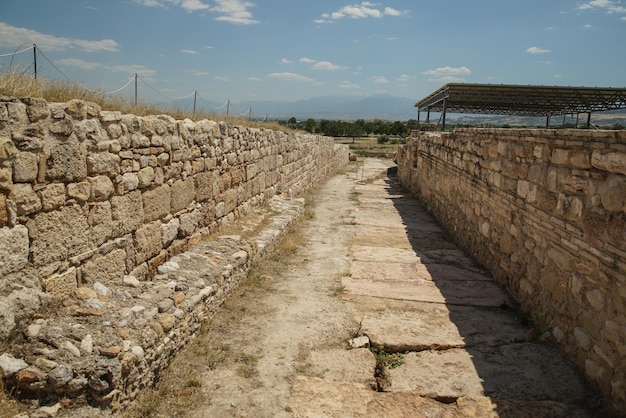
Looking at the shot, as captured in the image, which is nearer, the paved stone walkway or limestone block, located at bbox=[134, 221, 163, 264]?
the paved stone walkway

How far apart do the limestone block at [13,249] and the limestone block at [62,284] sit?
31 centimetres

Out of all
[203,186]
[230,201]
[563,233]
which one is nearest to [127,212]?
[203,186]

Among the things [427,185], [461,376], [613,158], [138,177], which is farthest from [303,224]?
[613,158]

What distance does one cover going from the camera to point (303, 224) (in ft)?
32.9

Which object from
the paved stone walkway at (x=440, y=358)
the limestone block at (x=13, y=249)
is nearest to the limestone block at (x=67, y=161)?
the limestone block at (x=13, y=249)

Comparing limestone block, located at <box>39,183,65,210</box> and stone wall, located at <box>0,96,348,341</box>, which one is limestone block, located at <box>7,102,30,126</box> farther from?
limestone block, located at <box>39,183,65,210</box>

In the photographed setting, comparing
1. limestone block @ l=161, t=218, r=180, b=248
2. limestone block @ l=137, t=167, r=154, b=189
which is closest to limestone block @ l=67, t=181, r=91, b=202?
limestone block @ l=137, t=167, r=154, b=189

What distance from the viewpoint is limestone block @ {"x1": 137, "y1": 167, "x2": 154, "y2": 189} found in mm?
4918

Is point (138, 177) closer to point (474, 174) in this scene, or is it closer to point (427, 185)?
point (474, 174)

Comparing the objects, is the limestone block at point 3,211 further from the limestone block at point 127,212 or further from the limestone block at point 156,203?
the limestone block at point 156,203

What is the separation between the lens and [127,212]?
469cm

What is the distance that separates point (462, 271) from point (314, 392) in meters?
3.99

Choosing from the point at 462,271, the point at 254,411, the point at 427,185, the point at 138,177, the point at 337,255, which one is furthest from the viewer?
the point at 427,185

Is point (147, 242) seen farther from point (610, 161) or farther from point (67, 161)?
point (610, 161)
